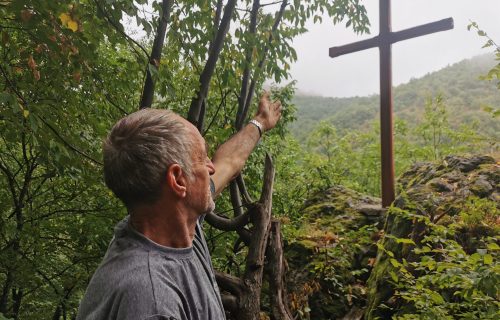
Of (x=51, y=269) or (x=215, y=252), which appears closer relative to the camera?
(x=215, y=252)

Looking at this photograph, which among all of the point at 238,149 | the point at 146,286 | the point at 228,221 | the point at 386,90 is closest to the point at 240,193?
the point at 228,221

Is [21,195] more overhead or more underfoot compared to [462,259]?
more overhead

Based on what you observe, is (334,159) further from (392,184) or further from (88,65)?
(88,65)

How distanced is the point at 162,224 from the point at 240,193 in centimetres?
309

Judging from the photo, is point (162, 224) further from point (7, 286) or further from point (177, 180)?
point (7, 286)

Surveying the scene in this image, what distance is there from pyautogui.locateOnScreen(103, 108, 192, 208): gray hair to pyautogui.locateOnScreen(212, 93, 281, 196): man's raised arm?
0.92 metres

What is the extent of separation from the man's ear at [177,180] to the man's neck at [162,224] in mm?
54

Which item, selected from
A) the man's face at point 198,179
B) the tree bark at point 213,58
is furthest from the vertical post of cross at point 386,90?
the man's face at point 198,179

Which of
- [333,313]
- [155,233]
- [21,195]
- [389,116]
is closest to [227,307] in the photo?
[333,313]

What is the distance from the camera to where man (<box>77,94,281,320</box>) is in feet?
3.80

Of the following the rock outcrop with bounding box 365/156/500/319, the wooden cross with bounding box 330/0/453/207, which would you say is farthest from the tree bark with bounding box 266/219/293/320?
the wooden cross with bounding box 330/0/453/207

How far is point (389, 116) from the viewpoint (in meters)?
5.71

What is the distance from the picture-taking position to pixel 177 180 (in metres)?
1.36

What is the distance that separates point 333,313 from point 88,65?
3.06m
